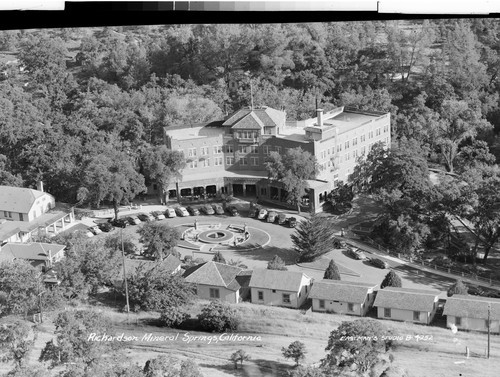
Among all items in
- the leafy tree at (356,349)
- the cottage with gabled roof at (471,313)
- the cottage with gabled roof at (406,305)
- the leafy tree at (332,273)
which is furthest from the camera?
the leafy tree at (332,273)

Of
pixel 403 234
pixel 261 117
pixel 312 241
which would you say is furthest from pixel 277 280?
pixel 261 117

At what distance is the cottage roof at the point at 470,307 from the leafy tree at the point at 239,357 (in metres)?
1.92

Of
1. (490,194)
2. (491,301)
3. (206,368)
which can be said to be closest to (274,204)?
(490,194)

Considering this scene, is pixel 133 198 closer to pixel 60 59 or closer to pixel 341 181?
pixel 341 181

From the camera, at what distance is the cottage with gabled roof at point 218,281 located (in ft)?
26.1

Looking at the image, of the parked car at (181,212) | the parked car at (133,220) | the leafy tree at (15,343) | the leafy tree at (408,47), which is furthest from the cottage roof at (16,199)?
the leafy tree at (408,47)

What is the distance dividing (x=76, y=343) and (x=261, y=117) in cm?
553

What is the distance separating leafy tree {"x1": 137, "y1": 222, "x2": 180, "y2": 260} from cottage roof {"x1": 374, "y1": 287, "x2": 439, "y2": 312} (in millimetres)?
2380

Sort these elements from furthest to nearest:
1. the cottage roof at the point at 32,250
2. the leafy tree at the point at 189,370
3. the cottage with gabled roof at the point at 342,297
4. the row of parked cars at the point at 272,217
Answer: the row of parked cars at the point at 272,217
the cottage roof at the point at 32,250
the cottage with gabled roof at the point at 342,297
the leafy tree at the point at 189,370

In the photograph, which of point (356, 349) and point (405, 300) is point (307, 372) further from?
point (405, 300)

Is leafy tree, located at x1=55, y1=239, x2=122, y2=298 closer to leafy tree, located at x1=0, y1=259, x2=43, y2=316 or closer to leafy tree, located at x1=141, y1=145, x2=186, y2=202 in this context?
leafy tree, located at x1=0, y1=259, x2=43, y2=316

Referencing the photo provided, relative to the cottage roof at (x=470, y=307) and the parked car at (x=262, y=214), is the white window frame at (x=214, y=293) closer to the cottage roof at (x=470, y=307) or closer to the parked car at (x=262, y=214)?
the parked car at (x=262, y=214)

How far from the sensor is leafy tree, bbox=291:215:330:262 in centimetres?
890

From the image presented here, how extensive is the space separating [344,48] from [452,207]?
213 inches
